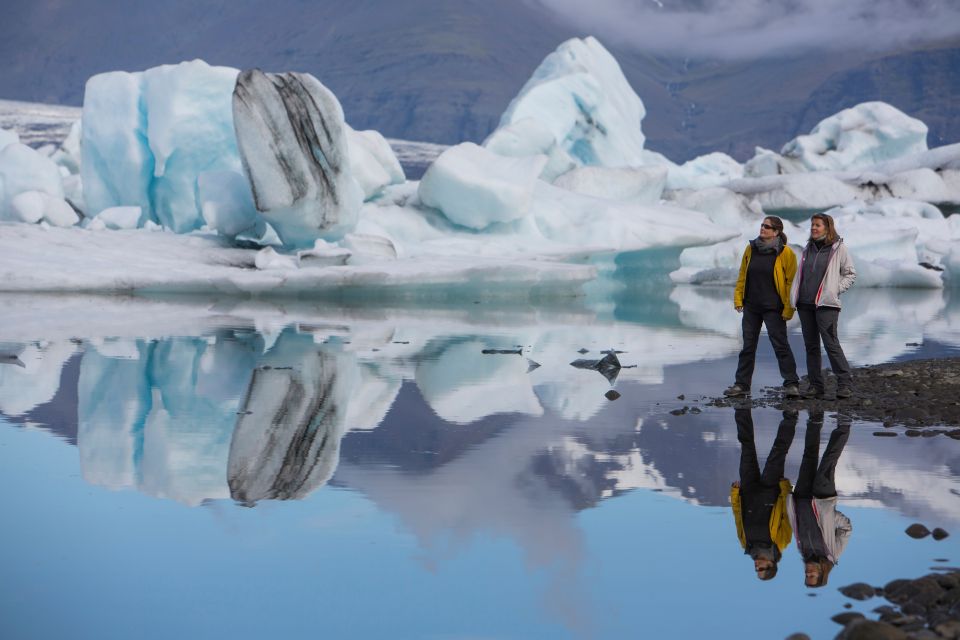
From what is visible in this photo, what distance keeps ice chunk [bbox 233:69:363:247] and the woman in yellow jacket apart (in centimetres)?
882

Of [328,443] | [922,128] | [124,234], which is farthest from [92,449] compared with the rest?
[922,128]

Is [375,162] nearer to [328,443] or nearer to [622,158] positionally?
[622,158]

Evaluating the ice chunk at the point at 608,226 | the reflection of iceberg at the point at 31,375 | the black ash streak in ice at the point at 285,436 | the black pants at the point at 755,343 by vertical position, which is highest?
the ice chunk at the point at 608,226

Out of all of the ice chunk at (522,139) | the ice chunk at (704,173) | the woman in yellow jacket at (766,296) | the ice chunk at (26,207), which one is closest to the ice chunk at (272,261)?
the ice chunk at (26,207)

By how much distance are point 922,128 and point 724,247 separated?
1380 cm

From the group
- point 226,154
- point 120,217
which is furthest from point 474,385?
point 120,217

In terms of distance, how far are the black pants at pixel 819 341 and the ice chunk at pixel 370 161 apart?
11.1 metres

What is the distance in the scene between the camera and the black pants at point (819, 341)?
5.59 metres

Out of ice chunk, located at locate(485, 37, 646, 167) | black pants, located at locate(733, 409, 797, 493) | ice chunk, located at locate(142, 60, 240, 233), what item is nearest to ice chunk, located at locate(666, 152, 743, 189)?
ice chunk, located at locate(485, 37, 646, 167)

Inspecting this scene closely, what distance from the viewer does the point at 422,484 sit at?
358cm

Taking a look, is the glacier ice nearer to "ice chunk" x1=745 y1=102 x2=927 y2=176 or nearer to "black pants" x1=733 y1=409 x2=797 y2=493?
"black pants" x1=733 y1=409 x2=797 y2=493

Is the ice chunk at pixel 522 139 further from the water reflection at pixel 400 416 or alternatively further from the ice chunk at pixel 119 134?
the water reflection at pixel 400 416

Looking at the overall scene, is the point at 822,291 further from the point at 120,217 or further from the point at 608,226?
the point at 120,217

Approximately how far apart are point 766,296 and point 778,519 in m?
2.76
